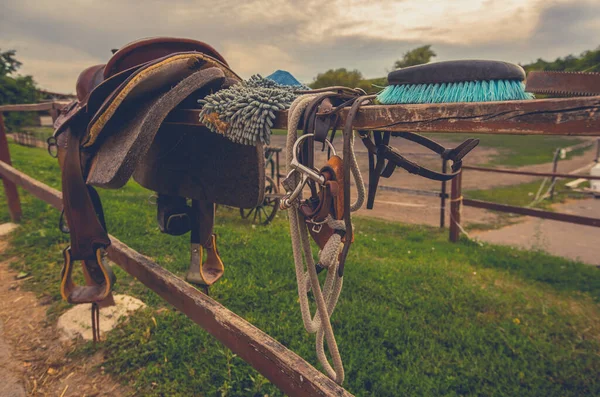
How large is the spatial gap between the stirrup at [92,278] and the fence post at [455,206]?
4.16m

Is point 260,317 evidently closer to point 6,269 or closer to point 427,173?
point 427,173

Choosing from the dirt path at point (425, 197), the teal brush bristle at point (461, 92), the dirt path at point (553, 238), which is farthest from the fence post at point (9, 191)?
the dirt path at point (553, 238)

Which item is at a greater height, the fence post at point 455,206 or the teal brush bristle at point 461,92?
the teal brush bristle at point 461,92

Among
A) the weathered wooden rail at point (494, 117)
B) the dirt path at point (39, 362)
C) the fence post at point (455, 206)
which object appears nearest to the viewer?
the weathered wooden rail at point (494, 117)

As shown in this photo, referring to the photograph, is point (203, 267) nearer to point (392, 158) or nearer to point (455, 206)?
point (392, 158)

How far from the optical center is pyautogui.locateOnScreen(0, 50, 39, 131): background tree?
41.9ft

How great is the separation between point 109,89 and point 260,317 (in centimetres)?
184

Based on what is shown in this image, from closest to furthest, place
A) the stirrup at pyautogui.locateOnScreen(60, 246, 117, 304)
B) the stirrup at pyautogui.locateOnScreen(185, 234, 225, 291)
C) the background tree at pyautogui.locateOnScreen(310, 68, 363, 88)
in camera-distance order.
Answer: the stirrup at pyautogui.locateOnScreen(60, 246, 117, 304) → the stirrup at pyautogui.locateOnScreen(185, 234, 225, 291) → the background tree at pyautogui.locateOnScreen(310, 68, 363, 88)

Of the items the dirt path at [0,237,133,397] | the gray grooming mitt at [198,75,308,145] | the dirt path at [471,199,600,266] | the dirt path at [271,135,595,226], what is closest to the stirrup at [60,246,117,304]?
the dirt path at [0,237,133,397]

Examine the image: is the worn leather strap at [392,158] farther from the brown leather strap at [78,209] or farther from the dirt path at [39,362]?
the dirt path at [39,362]

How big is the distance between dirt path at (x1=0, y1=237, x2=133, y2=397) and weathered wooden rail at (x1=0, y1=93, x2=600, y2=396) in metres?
0.65

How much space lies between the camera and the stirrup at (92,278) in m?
1.79

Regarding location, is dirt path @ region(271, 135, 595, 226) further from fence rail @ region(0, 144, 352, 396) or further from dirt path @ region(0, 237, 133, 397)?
dirt path @ region(0, 237, 133, 397)

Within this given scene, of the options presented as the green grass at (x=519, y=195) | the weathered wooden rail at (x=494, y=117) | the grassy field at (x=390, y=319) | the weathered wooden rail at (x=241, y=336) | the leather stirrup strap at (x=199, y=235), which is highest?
the weathered wooden rail at (x=494, y=117)
